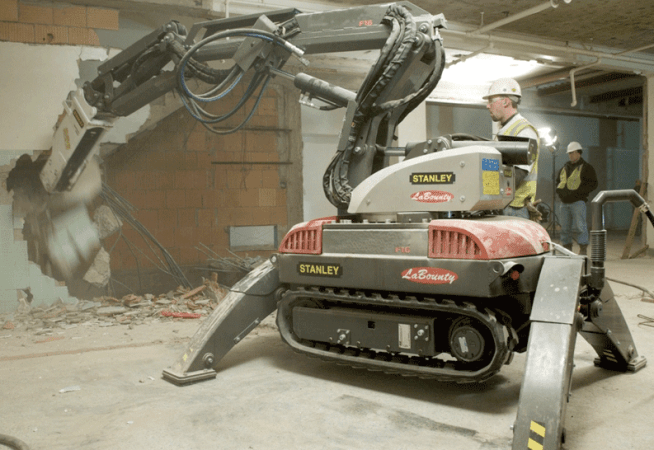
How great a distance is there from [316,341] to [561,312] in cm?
154

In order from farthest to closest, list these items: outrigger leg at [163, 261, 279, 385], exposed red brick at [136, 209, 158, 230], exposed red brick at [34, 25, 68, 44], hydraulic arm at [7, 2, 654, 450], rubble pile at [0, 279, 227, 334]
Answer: exposed red brick at [136, 209, 158, 230] → exposed red brick at [34, 25, 68, 44] → rubble pile at [0, 279, 227, 334] → outrigger leg at [163, 261, 279, 385] → hydraulic arm at [7, 2, 654, 450]

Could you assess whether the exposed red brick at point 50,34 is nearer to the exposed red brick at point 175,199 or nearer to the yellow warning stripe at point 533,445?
the exposed red brick at point 175,199

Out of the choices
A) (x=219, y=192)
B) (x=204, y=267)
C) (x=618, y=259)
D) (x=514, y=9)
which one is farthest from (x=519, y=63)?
(x=204, y=267)

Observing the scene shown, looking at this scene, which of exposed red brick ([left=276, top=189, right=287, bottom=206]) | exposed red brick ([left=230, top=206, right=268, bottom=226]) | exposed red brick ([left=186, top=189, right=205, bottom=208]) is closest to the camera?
exposed red brick ([left=186, top=189, right=205, bottom=208])

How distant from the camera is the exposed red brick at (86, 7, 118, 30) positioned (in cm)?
568

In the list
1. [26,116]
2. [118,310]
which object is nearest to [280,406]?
[118,310]

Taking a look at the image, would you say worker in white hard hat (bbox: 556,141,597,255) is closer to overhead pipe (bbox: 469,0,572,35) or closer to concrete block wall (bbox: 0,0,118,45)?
overhead pipe (bbox: 469,0,572,35)

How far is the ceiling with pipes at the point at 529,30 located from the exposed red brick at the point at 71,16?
8 centimetres

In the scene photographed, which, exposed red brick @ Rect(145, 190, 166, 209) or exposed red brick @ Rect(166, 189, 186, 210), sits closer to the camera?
exposed red brick @ Rect(145, 190, 166, 209)

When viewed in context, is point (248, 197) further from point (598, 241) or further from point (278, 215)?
point (598, 241)

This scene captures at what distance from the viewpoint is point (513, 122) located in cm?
396

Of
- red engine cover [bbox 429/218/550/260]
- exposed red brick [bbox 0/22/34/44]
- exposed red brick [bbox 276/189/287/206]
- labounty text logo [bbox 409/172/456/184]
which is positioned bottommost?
red engine cover [bbox 429/218/550/260]

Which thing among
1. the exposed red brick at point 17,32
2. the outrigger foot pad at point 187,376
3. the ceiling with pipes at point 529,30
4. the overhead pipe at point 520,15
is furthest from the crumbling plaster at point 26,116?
the overhead pipe at point 520,15

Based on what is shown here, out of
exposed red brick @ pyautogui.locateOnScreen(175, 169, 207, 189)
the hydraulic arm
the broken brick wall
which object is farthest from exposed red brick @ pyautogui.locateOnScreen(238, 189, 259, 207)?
the hydraulic arm
